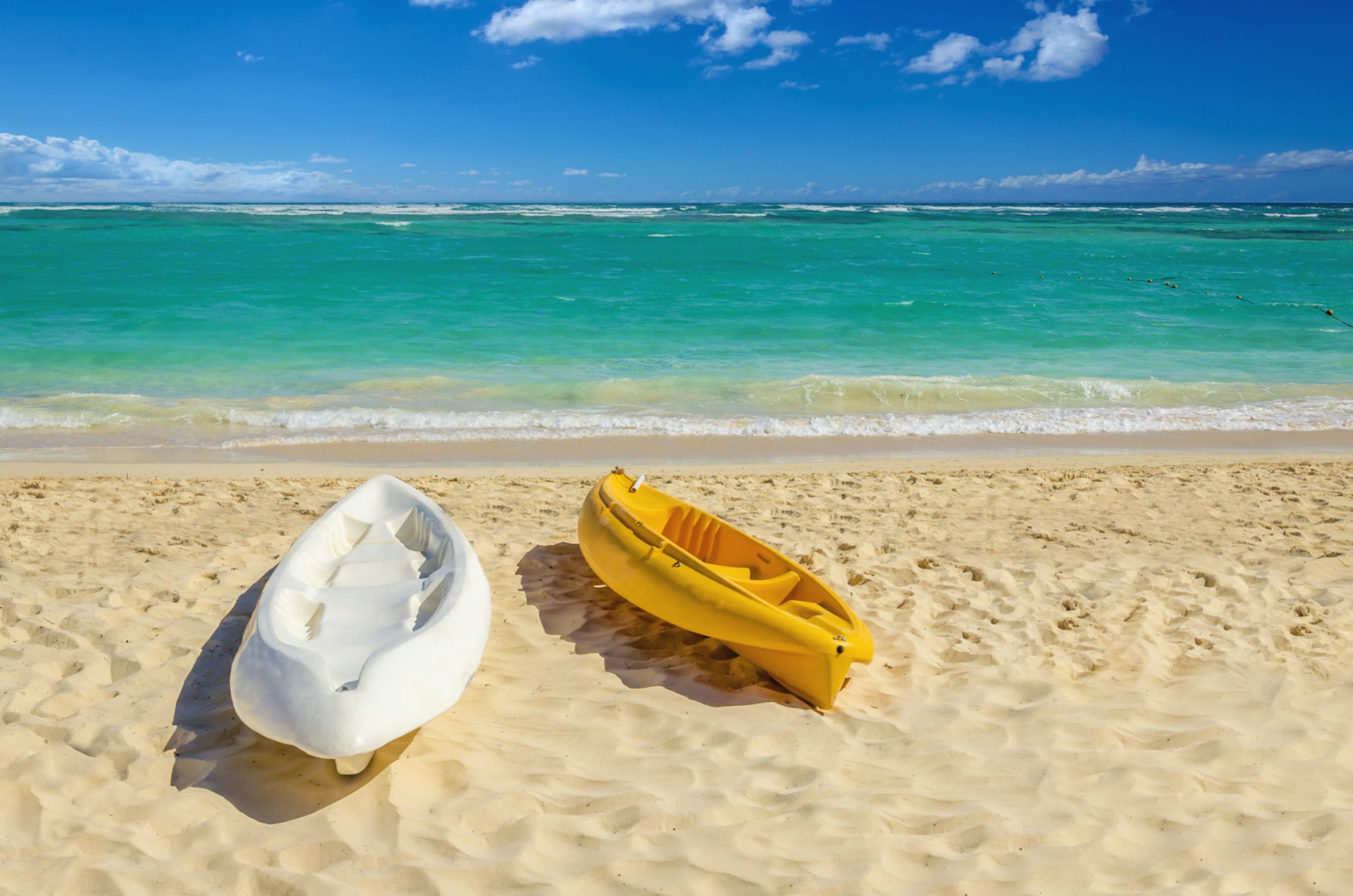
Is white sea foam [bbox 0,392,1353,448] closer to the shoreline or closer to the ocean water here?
the ocean water

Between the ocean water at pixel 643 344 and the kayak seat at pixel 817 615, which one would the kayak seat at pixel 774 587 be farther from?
the ocean water at pixel 643 344

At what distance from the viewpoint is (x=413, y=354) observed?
13.6 metres

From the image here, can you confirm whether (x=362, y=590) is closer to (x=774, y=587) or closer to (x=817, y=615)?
(x=774, y=587)

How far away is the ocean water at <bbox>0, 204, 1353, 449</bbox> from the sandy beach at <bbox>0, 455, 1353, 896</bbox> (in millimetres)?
3677

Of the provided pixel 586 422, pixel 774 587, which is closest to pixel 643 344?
pixel 586 422

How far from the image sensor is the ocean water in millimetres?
10180

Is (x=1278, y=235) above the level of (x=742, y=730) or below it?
above

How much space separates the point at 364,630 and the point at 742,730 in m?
1.92

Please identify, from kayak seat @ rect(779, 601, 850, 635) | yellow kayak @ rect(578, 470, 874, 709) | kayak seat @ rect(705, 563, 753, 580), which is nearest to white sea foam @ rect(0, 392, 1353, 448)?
yellow kayak @ rect(578, 470, 874, 709)

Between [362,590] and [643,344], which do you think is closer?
[362,590]

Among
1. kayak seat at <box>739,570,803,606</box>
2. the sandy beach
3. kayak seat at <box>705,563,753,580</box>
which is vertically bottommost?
the sandy beach

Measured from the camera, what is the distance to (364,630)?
13.7 ft

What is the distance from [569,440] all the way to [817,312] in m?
10.1

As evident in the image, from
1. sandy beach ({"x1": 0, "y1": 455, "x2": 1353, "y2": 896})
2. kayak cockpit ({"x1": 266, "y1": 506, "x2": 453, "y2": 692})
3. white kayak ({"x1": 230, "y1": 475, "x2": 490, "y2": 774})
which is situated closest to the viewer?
sandy beach ({"x1": 0, "y1": 455, "x2": 1353, "y2": 896})
